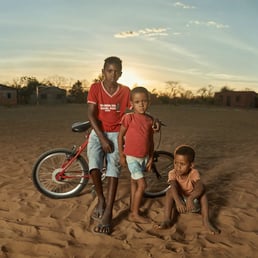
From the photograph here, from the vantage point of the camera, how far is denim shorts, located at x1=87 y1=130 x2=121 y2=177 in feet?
14.9

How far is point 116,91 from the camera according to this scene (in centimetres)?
451

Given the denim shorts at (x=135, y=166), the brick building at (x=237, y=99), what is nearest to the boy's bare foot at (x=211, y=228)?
the denim shorts at (x=135, y=166)

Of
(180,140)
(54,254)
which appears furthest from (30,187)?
(180,140)

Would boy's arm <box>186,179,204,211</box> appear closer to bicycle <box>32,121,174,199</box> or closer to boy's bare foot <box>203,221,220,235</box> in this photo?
boy's bare foot <box>203,221,220,235</box>

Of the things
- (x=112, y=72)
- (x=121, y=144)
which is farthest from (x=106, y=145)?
(x=112, y=72)

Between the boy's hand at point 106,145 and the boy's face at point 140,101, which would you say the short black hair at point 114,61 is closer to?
the boy's face at point 140,101

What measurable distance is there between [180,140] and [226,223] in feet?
26.4

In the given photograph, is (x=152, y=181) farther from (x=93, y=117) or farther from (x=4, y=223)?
(x=4, y=223)

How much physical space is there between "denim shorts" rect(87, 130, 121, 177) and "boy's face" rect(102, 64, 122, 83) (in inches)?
25.6

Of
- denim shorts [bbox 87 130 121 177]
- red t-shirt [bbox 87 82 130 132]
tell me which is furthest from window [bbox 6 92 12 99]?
red t-shirt [bbox 87 82 130 132]

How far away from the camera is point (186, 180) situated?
459 centimetres

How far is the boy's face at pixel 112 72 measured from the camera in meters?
4.38

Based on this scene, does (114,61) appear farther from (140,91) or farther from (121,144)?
(121,144)

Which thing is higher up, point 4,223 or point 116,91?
point 116,91
